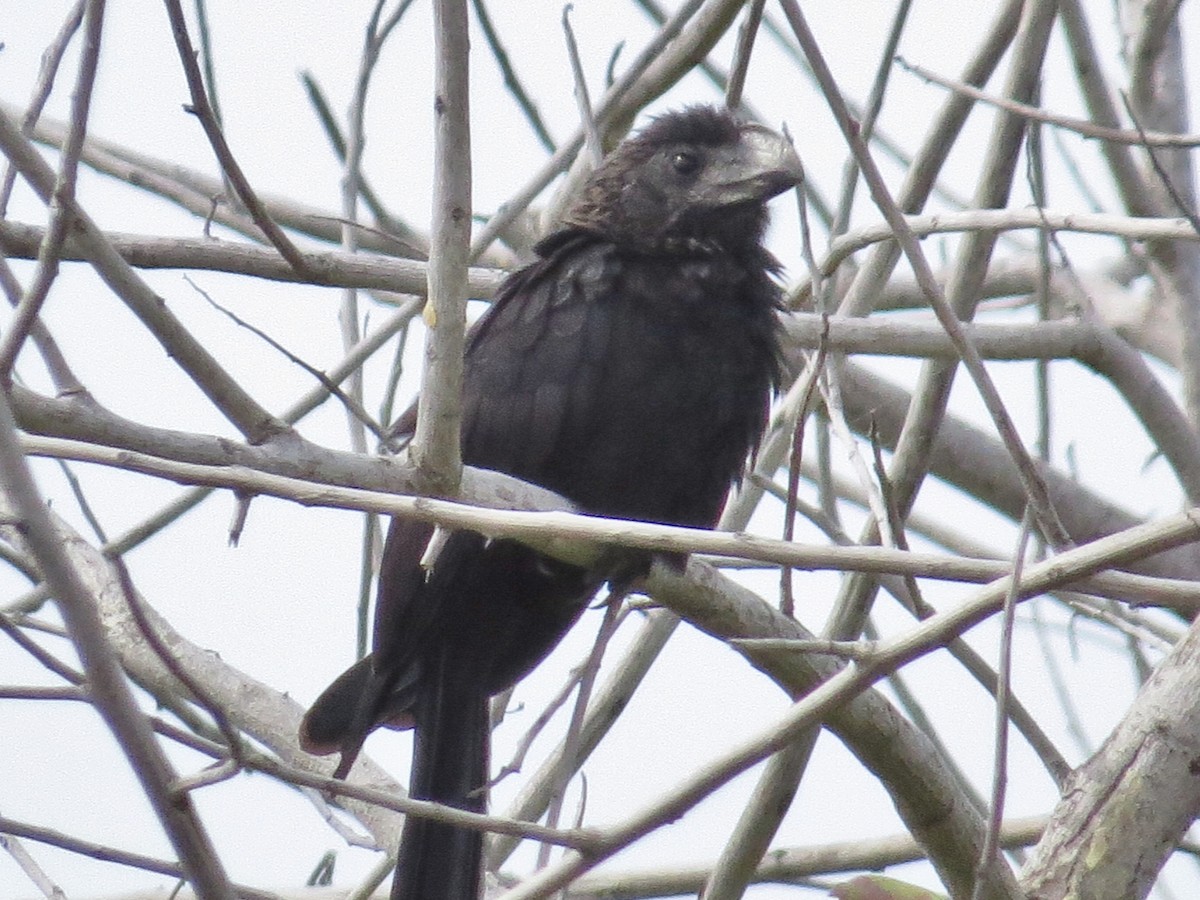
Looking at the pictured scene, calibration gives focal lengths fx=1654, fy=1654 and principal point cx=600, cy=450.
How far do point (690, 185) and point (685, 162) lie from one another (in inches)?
3.2

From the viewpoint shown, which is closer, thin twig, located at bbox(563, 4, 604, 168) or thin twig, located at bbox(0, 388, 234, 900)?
thin twig, located at bbox(0, 388, 234, 900)

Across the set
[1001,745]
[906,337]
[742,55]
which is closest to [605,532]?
[1001,745]

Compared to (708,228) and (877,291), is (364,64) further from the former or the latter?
(877,291)

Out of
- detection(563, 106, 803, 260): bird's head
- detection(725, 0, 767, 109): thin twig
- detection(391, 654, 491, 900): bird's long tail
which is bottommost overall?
detection(391, 654, 491, 900): bird's long tail

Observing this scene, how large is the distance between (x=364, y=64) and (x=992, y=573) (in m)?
2.75

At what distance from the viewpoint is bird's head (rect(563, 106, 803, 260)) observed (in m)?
4.01

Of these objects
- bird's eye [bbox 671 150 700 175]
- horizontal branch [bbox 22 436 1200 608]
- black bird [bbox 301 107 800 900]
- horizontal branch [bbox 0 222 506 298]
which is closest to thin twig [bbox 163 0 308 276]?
horizontal branch [bbox 0 222 506 298]

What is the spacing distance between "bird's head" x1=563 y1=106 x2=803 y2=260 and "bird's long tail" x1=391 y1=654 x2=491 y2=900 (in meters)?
1.15

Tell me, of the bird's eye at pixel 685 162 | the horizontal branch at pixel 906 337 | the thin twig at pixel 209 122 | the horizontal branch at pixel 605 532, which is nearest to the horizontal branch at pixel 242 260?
the thin twig at pixel 209 122

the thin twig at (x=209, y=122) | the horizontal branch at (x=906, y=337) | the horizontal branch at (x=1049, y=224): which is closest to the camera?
the thin twig at (x=209, y=122)

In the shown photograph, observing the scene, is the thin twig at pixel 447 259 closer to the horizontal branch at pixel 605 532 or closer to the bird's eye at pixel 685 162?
the horizontal branch at pixel 605 532

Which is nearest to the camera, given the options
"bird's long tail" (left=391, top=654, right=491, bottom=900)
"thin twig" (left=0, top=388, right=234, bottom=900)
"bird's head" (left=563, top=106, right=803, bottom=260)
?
"thin twig" (left=0, top=388, right=234, bottom=900)

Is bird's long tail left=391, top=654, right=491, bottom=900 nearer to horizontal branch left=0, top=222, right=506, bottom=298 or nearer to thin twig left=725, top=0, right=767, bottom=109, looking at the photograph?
horizontal branch left=0, top=222, right=506, bottom=298

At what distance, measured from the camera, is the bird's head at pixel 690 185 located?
13.1ft
